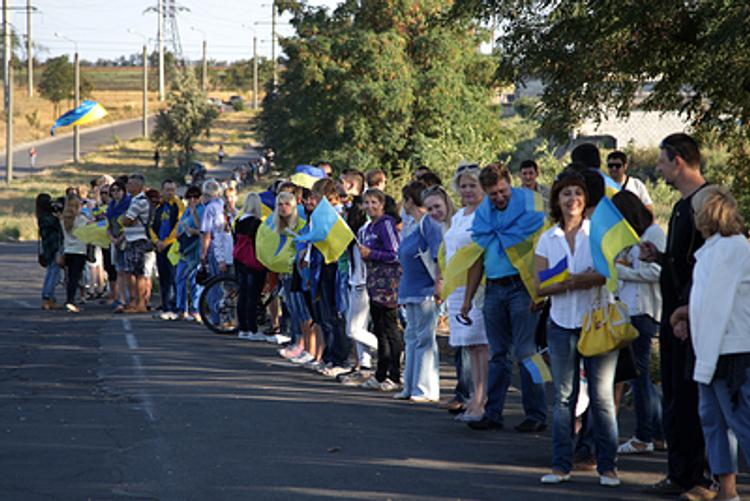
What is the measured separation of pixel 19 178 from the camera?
270 feet

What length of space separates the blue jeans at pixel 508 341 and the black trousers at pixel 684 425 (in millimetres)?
2030

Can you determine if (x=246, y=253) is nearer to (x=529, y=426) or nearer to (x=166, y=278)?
(x=166, y=278)

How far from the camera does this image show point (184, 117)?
86625mm

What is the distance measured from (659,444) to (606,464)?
61.4 inches

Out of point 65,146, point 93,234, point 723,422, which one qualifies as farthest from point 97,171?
point 723,422

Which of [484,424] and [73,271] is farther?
[73,271]

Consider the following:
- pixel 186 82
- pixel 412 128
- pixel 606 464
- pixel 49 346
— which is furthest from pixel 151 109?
pixel 606 464

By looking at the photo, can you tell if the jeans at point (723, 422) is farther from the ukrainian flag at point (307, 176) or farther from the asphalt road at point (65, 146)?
the asphalt road at point (65, 146)

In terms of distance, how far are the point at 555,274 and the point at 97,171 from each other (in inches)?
3129

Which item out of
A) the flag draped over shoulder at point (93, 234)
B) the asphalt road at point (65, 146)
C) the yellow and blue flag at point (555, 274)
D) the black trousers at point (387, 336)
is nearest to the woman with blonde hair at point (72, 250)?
the flag draped over shoulder at point (93, 234)

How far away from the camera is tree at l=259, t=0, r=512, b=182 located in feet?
141

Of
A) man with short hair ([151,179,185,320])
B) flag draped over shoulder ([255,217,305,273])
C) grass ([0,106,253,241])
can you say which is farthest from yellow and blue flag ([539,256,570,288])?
grass ([0,106,253,241])

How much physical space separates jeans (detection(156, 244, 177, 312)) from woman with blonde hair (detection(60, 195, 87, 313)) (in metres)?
1.98

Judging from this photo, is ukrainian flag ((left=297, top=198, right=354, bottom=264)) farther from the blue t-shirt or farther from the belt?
the belt
